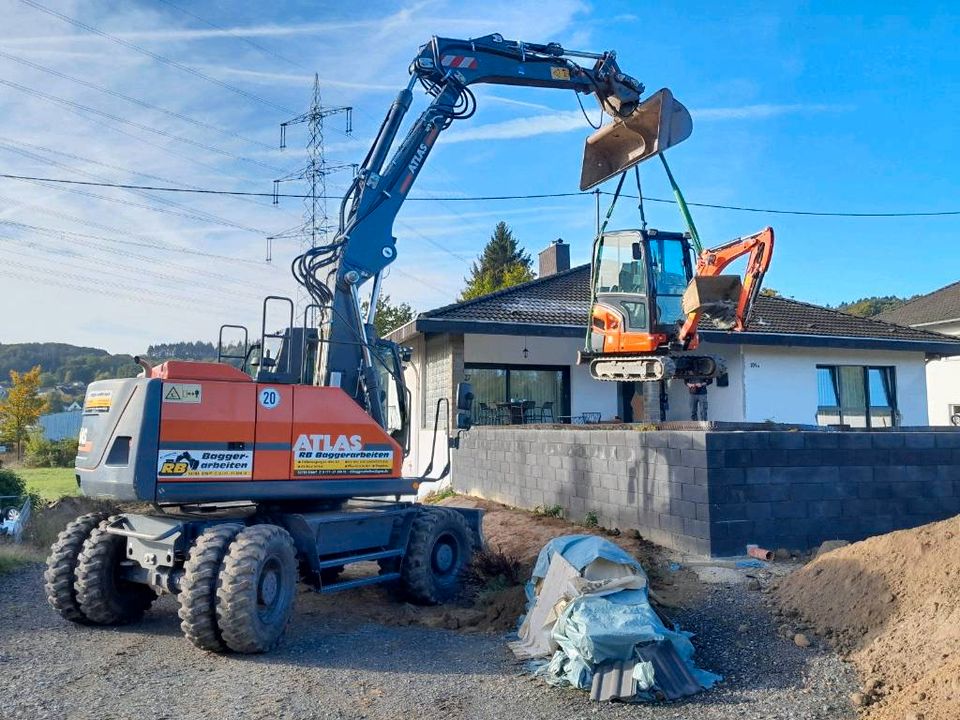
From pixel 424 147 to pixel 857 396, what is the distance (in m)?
16.2

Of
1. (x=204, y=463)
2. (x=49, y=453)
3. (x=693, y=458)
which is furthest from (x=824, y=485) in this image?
(x=49, y=453)

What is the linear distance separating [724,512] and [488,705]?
4.11 metres

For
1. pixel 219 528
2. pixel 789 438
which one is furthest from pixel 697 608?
pixel 219 528

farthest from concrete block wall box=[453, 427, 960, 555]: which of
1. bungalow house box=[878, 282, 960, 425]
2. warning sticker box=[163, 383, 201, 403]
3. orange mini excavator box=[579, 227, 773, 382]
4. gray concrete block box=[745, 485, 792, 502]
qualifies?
bungalow house box=[878, 282, 960, 425]

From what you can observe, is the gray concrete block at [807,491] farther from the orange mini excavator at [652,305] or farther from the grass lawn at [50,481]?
the grass lawn at [50,481]

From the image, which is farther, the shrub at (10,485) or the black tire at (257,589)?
the shrub at (10,485)

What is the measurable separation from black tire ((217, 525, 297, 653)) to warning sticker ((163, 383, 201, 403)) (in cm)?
123

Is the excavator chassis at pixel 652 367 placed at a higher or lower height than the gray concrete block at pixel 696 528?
higher

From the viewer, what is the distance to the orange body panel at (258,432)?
22.4 ft

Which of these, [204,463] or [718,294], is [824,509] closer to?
[718,294]

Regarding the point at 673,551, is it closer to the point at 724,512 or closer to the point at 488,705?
the point at 724,512

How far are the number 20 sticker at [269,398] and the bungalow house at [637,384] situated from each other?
968 centimetres

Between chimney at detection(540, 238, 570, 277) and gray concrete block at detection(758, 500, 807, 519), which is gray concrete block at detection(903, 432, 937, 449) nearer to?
gray concrete block at detection(758, 500, 807, 519)

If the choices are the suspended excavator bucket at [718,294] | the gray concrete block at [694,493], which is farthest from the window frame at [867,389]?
the gray concrete block at [694,493]
